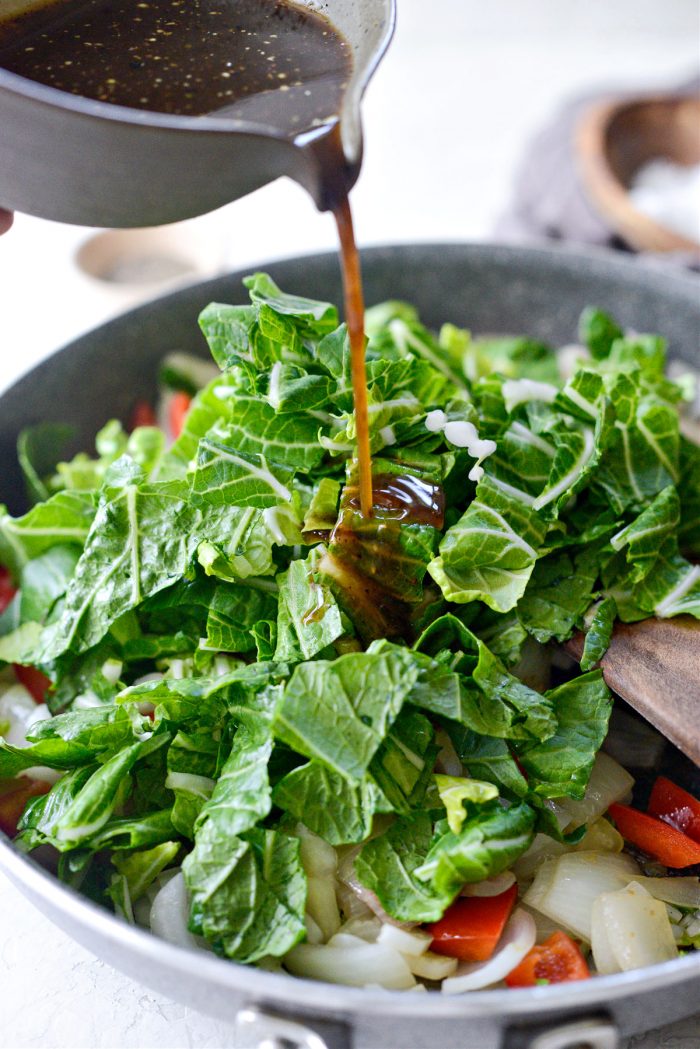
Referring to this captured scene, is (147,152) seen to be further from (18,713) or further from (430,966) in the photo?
(430,966)

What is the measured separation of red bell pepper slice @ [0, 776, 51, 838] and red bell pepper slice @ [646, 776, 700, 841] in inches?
51.0

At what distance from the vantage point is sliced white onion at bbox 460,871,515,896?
191cm

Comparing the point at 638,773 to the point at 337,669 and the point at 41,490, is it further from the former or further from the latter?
the point at 41,490

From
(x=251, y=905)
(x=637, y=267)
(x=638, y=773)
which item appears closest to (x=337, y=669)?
(x=251, y=905)

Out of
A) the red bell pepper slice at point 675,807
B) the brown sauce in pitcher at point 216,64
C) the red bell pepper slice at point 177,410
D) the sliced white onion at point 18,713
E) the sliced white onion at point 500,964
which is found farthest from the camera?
the red bell pepper slice at point 177,410

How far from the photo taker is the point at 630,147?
14.8ft

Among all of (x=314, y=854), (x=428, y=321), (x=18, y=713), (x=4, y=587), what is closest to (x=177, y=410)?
(x=4, y=587)

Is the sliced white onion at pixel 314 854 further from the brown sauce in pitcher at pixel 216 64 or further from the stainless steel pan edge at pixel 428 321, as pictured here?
the brown sauce in pitcher at pixel 216 64

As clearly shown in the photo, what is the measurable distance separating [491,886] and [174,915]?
0.59 meters

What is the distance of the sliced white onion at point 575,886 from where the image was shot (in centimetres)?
193

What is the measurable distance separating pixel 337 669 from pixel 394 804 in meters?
0.27

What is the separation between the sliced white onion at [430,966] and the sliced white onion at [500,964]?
2 cm

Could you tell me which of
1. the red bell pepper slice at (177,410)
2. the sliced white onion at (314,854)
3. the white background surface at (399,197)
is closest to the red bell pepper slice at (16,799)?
the white background surface at (399,197)

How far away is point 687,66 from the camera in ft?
18.8
